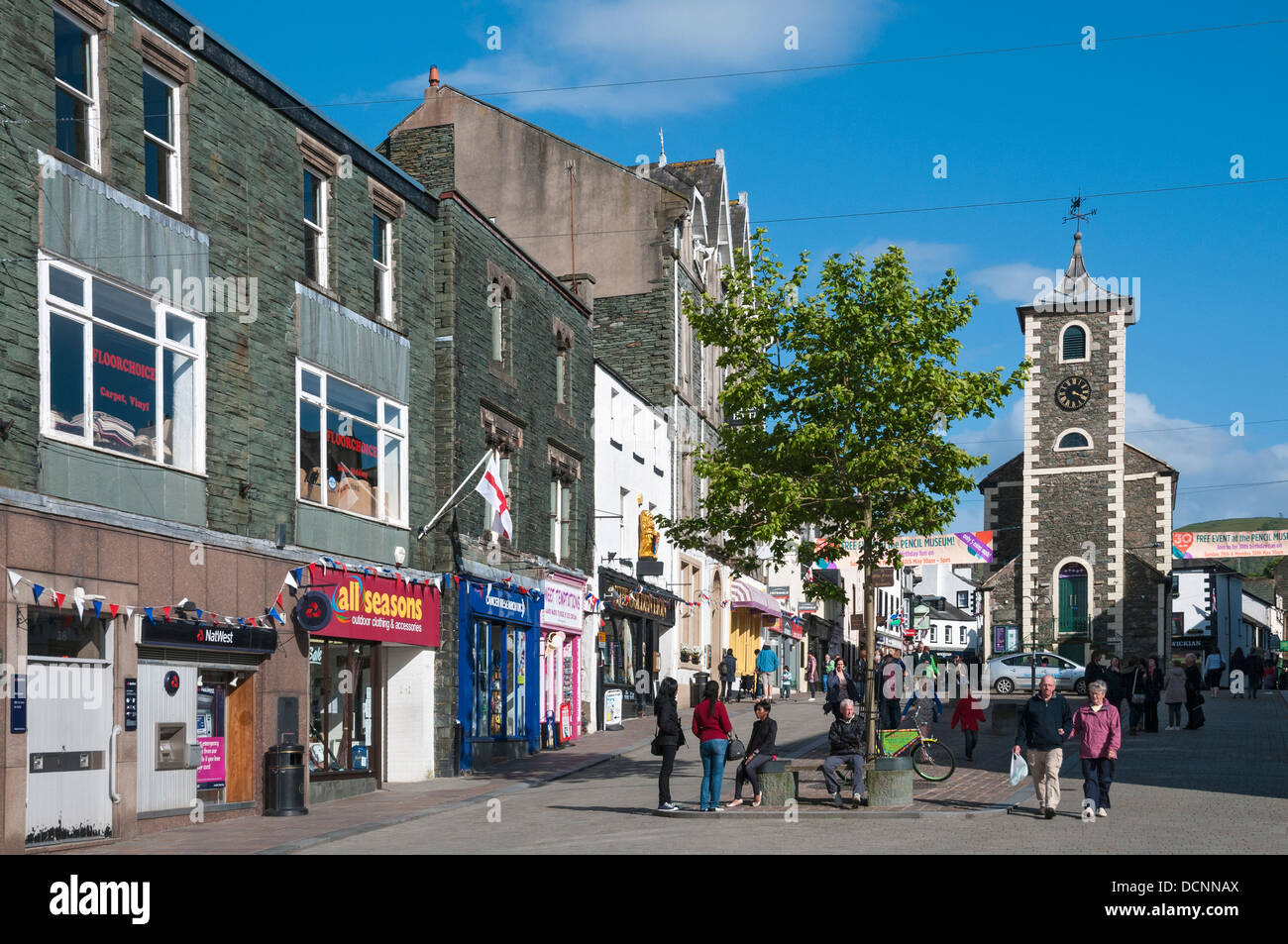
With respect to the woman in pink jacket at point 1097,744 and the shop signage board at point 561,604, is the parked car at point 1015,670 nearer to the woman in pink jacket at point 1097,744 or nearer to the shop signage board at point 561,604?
the shop signage board at point 561,604

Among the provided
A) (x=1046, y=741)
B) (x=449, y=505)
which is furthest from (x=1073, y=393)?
(x=1046, y=741)

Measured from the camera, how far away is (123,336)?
17.6 m

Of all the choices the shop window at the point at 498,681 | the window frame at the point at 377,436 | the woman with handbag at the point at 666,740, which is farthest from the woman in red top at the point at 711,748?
the shop window at the point at 498,681

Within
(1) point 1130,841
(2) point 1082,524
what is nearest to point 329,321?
(1) point 1130,841

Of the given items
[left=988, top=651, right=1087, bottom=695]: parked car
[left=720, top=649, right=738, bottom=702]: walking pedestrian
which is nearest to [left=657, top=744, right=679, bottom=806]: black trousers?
[left=720, top=649, right=738, bottom=702]: walking pedestrian

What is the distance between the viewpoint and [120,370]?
1752 centimetres

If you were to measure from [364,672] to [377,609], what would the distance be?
4.99 feet

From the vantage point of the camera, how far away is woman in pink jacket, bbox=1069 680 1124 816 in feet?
59.5

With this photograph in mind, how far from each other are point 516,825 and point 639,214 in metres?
28.5

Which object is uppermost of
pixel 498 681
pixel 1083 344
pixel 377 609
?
pixel 1083 344

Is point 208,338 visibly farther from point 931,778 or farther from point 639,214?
point 639,214

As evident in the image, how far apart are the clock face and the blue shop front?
47.0 m

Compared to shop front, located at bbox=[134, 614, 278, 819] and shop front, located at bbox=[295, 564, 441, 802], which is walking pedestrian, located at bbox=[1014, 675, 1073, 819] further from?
shop front, located at bbox=[134, 614, 278, 819]

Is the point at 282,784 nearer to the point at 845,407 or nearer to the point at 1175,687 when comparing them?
the point at 845,407
